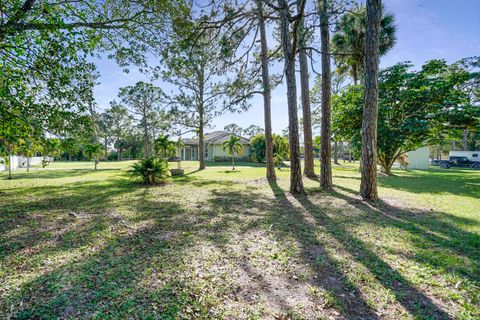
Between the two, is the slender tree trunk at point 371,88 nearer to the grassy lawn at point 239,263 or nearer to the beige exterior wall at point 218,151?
the grassy lawn at point 239,263

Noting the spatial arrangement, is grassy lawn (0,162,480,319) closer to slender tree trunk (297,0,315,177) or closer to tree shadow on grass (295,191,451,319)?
tree shadow on grass (295,191,451,319)

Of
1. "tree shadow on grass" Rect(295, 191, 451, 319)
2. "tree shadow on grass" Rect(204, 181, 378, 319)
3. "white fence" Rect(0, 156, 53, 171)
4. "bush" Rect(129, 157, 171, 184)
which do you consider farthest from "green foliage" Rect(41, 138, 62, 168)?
"white fence" Rect(0, 156, 53, 171)

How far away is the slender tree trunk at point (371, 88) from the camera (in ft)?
21.0

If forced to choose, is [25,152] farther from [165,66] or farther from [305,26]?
[305,26]

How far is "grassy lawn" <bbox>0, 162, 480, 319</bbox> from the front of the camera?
2.27 meters

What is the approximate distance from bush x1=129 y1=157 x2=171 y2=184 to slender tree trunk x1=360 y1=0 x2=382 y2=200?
28.7 feet

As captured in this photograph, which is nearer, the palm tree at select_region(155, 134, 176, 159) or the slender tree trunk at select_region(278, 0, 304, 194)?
the slender tree trunk at select_region(278, 0, 304, 194)

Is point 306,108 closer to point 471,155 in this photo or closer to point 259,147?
point 259,147

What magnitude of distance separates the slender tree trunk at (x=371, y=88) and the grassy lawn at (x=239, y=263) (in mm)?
1567

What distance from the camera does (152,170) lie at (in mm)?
11125

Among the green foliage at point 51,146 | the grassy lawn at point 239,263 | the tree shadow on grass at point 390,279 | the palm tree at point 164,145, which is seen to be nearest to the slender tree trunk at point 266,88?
the grassy lawn at point 239,263

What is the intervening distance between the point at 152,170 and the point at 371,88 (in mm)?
9521

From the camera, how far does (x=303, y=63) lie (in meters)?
12.6

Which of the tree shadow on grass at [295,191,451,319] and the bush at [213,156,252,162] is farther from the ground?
the bush at [213,156,252,162]
